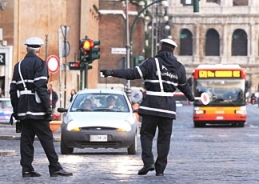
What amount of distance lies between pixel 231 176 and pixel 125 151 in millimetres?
9248

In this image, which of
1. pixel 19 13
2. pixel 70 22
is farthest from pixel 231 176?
pixel 70 22

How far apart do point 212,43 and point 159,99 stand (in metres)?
166

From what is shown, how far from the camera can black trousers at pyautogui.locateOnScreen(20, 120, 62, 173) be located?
1628cm

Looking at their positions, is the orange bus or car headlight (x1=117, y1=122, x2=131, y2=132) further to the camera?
the orange bus

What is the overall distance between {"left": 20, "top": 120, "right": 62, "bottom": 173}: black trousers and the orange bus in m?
33.3

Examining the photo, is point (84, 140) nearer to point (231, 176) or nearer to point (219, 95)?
point (231, 176)

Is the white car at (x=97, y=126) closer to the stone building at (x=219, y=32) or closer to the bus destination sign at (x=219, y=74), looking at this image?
the bus destination sign at (x=219, y=74)

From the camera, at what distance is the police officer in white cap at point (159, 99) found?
16.6m

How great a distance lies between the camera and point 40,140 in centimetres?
1630

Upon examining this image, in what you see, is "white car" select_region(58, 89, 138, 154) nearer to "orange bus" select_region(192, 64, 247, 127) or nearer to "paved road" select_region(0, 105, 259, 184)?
"paved road" select_region(0, 105, 259, 184)

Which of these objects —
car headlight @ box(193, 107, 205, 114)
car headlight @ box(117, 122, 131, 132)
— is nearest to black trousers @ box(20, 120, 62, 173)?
car headlight @ box(117, 122, 131, 132)

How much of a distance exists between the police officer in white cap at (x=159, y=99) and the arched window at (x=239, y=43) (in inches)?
6423

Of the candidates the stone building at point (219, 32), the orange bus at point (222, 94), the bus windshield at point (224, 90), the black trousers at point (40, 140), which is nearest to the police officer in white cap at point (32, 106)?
the black trousers at point (40, 140)

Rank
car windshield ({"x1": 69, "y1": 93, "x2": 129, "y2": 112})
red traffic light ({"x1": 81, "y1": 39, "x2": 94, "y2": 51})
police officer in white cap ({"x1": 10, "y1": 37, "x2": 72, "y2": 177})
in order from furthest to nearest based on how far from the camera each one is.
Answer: red traffic light ({"x1": 81, "y1": 39, "x2": 94, "y2": 51}) < car windshield ({"x1": 69, "y1": 93, "x2": 129, "y2": 112}) < police officer in white cap ({"x1": 10, "y1": 37, "x2": 72, "y2": 177})
